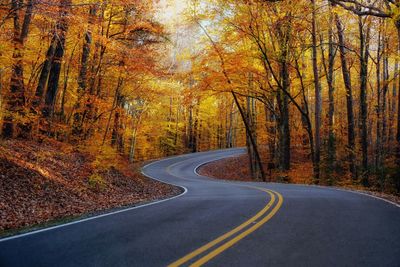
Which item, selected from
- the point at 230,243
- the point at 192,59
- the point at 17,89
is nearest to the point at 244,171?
the point at 192,59

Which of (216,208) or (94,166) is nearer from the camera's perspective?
(216,208)

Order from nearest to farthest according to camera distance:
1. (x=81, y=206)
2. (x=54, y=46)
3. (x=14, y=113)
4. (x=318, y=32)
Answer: (x=81, y=206)
(x=14, y=113)
(x=54, y=46)
(x=318, y=32)

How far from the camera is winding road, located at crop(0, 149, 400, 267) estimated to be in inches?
185

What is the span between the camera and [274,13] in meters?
19.5

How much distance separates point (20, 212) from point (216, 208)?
5076 millimetres

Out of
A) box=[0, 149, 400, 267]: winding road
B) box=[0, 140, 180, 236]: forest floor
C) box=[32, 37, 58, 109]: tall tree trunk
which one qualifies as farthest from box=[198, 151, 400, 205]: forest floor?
box=[32, 37, 58, 109]: tall tree trunk

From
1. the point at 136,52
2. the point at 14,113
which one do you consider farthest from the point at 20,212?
the point at 136,52

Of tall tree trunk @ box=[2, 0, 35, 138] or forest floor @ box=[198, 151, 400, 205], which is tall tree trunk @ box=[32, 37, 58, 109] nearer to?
tall tree trunk @ box=[2, 0, 35, 138]

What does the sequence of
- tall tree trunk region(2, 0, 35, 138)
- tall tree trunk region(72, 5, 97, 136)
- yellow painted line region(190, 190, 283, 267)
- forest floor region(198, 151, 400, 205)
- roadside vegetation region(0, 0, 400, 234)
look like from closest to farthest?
1. yellow painted line region(190, 190, 283, 267)
2. roadside vegetation region(0, 0, 400, 234)
3. tall tree trunk region(2, 0, 35, 138)
4. tall tree trunk region(72, 5, 97, 136)
5. forest floor region(198, 151, 400, 205)

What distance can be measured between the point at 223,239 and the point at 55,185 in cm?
792

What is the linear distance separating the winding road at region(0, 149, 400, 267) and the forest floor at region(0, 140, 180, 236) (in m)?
1.64

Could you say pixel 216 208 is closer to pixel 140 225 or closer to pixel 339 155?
pixel 140 225

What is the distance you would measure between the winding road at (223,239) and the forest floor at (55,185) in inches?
64.6

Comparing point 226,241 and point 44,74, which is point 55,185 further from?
point 226,241
